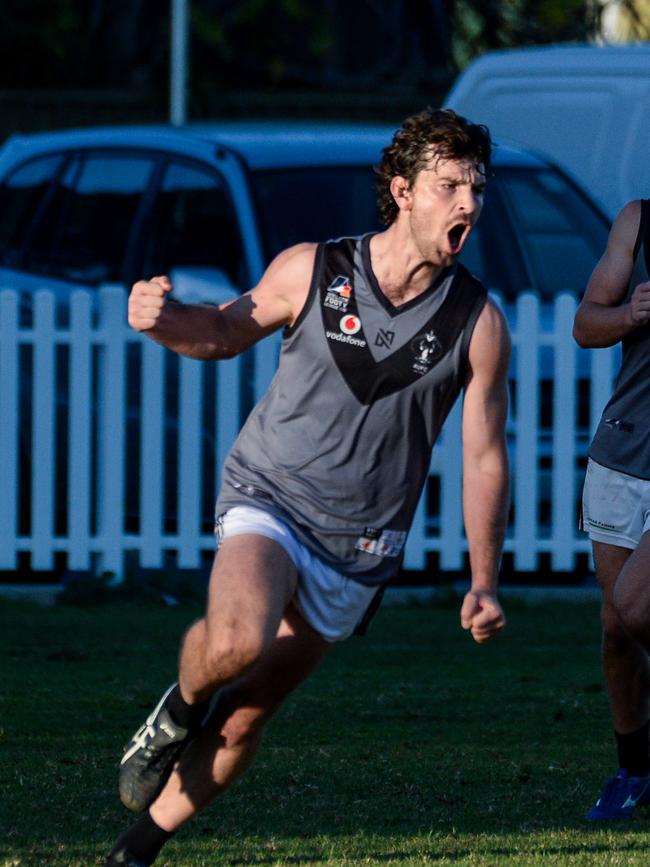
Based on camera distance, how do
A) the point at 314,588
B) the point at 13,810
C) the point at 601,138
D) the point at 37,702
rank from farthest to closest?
the point at 601,138
the point at 37,702
the point at 13,810
the point at 314,588

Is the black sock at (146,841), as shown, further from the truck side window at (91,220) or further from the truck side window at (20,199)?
the truck side window at (20,199)

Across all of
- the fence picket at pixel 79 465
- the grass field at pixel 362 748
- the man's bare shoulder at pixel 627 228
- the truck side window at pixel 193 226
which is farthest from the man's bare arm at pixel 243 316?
the fence picket at pixel 79 465

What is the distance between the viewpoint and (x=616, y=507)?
5297mm

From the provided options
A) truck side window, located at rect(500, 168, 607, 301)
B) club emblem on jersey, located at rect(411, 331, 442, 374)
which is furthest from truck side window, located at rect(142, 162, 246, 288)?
club emblem on jersey, located at rect(411, 331, 442, 374)

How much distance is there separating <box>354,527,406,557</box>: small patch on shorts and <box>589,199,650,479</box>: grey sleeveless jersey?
2.67 feet

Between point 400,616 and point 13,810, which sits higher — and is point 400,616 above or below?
below

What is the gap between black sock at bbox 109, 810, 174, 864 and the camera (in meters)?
4.58

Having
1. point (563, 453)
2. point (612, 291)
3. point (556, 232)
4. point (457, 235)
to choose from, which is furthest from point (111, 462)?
point (457, 235)

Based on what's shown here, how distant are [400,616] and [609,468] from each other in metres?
3.42

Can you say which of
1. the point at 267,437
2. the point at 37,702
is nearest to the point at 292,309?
the point at 267,437

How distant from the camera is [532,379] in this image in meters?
9.13

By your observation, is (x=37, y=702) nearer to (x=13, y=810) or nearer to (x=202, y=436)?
(x=13, y=810)

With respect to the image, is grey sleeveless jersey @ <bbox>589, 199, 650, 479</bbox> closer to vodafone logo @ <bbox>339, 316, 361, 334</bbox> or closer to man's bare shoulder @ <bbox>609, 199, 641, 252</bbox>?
man's bare shoulder @ <bbox>609, 199, 641, 252</bbox>

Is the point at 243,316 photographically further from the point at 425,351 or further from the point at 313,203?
the point at 313,203
